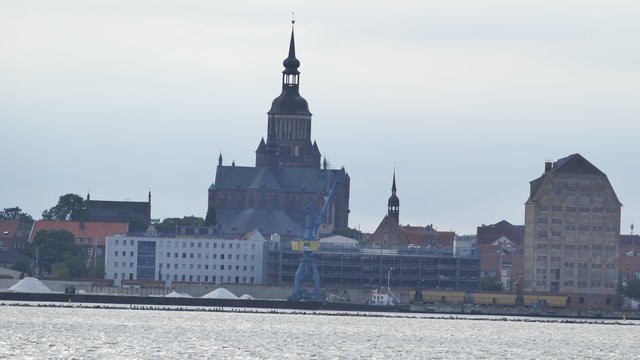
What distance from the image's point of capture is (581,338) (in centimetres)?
18362

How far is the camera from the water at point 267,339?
140 meters

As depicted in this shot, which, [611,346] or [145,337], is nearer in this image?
[145,337]

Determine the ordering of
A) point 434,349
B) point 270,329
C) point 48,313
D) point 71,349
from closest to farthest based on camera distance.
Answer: point 71,349
point 434,349
point 270,329
point 48,313

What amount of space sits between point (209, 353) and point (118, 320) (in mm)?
48008

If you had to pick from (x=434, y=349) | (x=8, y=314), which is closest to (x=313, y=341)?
(x=434, y=349)

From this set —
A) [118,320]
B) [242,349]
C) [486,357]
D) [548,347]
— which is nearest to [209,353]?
[242,349]

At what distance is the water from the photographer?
139625mm

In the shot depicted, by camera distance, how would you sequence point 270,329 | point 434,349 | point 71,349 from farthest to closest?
point 270,329 < point 434,349 < point 71,349

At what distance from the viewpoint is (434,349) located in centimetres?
15462

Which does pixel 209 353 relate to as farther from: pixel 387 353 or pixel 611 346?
pixel 611 346

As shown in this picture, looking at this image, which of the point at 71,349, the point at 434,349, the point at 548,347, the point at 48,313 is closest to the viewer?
the point at 71,349

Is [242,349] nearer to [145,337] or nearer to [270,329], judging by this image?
[145,337]

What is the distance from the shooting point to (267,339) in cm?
16050

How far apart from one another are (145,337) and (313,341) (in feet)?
37.3
